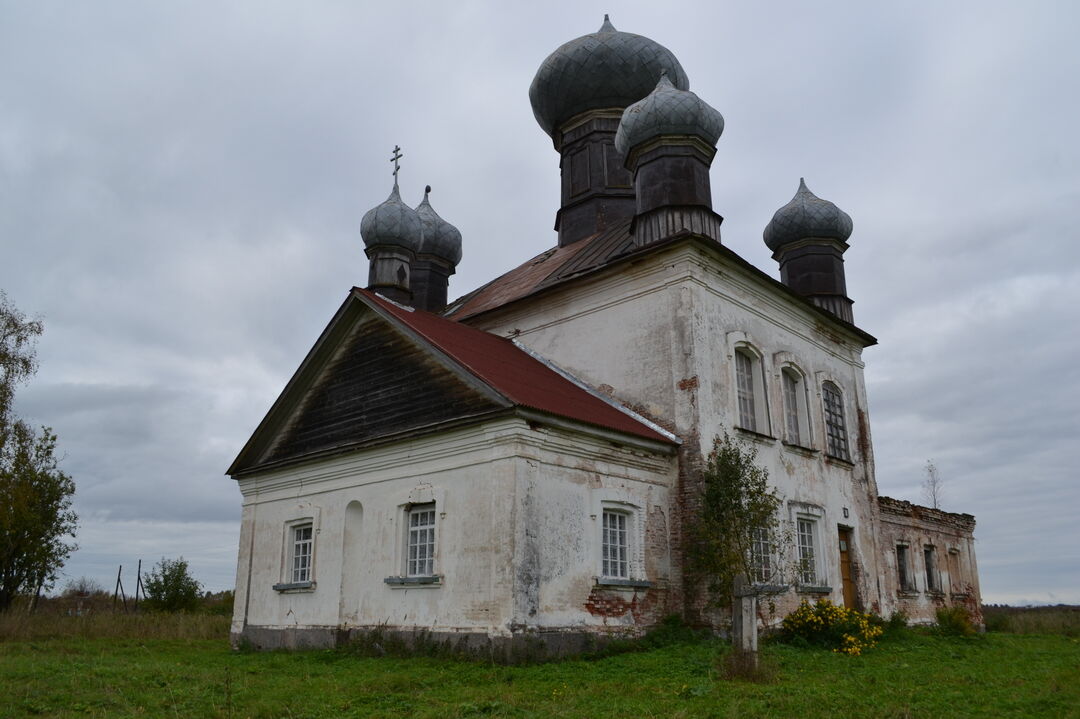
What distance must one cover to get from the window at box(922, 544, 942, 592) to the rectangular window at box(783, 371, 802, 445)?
22.9 feet

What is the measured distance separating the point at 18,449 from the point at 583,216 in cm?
1722

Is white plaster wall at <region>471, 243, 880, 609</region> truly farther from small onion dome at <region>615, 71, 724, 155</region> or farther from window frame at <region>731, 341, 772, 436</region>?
small onion dome at <region>615, 71, 724, 155</region>

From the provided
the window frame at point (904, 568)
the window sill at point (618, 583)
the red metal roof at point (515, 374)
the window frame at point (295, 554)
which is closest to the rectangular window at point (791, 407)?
the red metal roof at point (515, 374)

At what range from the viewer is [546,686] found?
8914 mm

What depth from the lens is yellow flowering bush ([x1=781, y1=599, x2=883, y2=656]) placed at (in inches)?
529

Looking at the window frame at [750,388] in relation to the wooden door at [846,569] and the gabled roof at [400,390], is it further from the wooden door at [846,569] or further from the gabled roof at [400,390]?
the wooden door at [846,569]

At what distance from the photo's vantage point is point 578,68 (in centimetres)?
2181

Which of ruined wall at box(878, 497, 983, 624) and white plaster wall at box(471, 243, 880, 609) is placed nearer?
white plaster wall at box(471, 243, 880, 609)

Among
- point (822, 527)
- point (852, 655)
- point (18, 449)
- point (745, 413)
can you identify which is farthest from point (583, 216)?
point (18, 449)

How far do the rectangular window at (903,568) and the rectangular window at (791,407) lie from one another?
5.56m

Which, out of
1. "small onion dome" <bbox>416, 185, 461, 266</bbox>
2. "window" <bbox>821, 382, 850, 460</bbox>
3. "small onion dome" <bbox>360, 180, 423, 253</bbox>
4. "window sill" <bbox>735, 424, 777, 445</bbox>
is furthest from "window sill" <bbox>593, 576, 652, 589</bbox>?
"small onion dome" <bbox>416, 185, 461, 266</bbox>

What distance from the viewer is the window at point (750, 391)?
15.3m

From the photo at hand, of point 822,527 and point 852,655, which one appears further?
point 822,527

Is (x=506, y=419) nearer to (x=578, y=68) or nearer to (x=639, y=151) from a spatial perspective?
(x=639, y=151)
